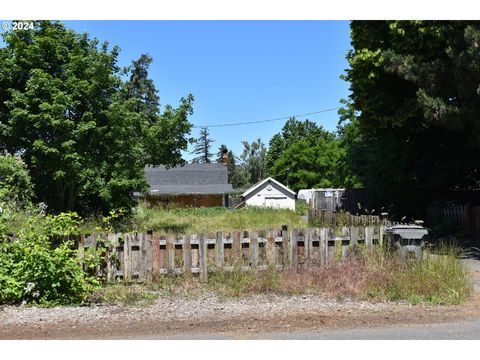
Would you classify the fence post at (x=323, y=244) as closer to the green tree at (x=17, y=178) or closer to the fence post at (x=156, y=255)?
the fence post at (x=156, y=255)

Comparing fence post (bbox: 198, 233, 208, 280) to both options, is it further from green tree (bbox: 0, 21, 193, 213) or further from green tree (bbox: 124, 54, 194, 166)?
green tree (bbox: 124, 54, 194, 166)

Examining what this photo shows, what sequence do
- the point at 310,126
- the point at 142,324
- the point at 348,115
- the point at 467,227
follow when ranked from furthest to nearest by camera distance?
1. the point at 310,126
2. the point at 348,115
3. the point at 467,227
4. the point at 142,324

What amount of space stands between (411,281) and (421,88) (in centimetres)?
737

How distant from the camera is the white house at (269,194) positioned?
159 ft

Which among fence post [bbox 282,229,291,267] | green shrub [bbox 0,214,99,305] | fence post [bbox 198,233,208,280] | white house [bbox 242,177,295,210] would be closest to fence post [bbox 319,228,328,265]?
fence post [bbox 282,229,291,267]

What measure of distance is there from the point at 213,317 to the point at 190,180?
41622 mm

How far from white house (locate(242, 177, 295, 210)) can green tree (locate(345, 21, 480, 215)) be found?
2788 centimetres

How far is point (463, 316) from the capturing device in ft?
20.0

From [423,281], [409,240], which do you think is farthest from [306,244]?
[423,281]

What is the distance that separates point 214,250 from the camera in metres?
8.14

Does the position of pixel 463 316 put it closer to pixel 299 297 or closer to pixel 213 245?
pixel 299 297

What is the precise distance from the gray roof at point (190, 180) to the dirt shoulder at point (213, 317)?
38049 mm

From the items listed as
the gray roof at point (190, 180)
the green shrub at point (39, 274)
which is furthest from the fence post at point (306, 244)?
the gray roof at point (190, 180)

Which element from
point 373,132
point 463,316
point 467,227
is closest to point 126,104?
point 373,132
